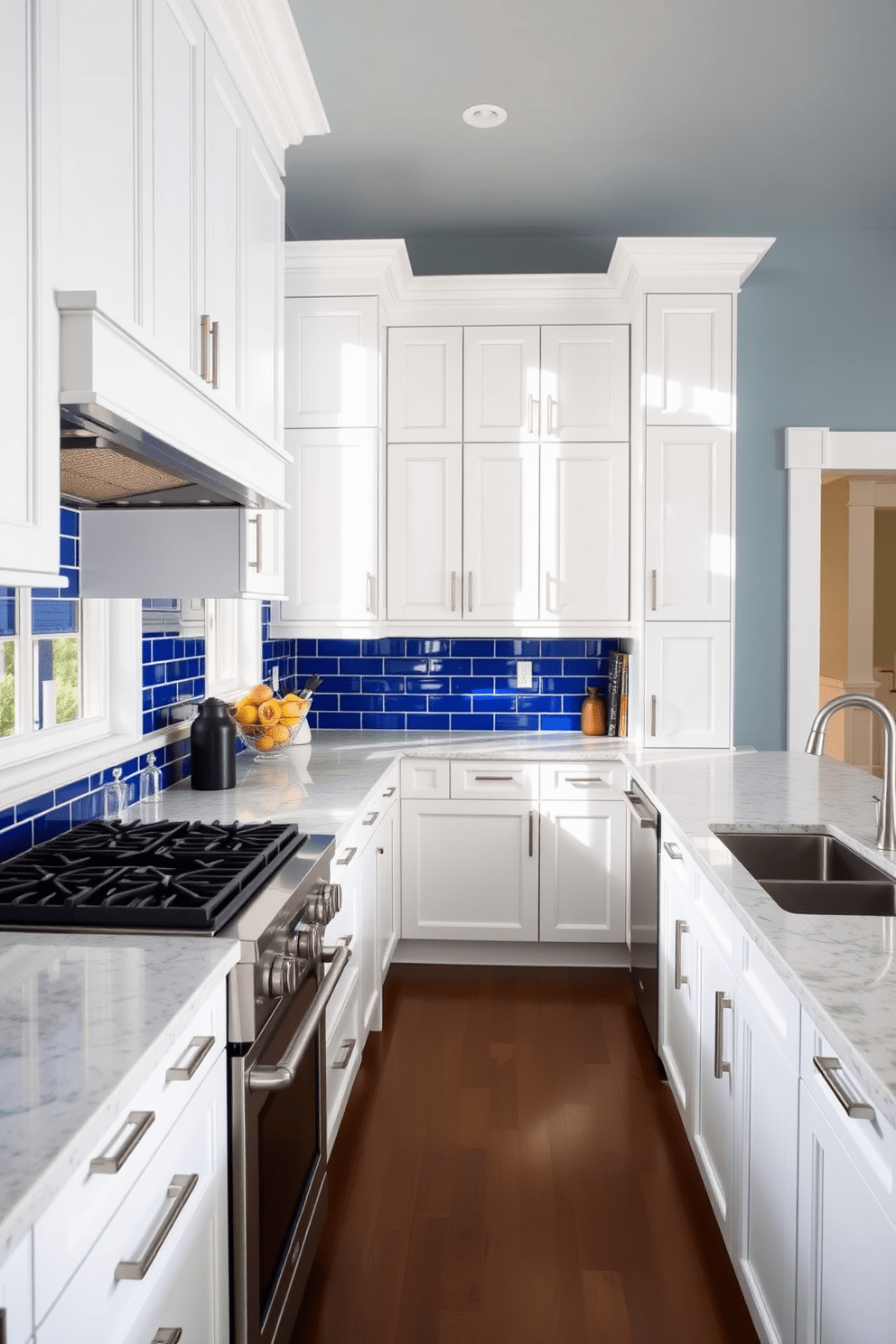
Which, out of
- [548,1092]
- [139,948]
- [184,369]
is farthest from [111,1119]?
[548,1092]

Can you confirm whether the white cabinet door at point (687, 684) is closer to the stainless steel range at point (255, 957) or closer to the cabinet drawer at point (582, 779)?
the cabinet drawer at point (582, 779)

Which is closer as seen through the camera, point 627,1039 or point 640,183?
point 627,1039

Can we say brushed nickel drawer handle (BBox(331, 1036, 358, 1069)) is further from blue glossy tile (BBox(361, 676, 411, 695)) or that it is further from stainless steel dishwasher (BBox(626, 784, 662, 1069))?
blue glossy tile (BBox(361, 676, 411, 695))

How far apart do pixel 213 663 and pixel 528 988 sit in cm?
165

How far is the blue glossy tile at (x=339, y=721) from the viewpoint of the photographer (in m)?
4.25

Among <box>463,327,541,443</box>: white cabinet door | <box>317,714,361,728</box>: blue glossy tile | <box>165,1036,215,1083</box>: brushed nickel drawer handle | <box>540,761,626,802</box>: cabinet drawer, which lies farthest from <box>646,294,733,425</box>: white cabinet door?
<box>165,1036,215,1083</box>: brushed nickel drawer handle

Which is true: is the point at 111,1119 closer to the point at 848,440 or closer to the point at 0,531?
the point at 0,531

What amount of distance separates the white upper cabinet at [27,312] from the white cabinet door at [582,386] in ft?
9.02

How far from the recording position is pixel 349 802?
2.57 meters

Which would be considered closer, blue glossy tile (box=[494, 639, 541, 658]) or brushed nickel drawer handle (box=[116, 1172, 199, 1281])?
brushed nickel drawer handle (box=[116, 1172, 199, 1281])

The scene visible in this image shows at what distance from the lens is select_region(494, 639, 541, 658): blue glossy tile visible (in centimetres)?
416

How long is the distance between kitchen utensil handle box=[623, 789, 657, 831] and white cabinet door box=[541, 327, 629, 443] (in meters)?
1.43

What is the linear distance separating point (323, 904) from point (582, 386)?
2.55m

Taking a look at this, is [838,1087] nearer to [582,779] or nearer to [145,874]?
[145,874]
